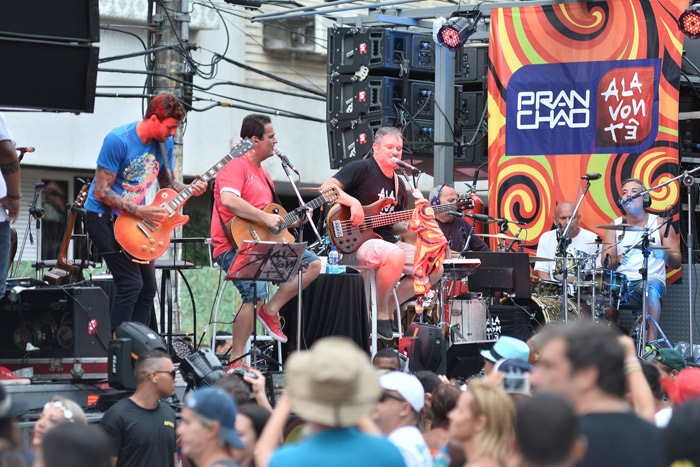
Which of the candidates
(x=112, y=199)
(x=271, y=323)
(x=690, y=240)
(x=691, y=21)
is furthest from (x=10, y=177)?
(x=691, y=21)

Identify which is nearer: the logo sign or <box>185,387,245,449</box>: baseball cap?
<box>185,387,245,449</box>: baseball cap

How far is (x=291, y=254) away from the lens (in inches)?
312

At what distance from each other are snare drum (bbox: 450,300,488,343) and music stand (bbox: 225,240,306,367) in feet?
10.1

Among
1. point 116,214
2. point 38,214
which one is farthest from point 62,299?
point 38,214

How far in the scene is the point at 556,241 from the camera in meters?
12.3

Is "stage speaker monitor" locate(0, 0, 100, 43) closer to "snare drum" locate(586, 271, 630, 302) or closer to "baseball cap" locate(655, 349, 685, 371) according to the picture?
"baseball cap" locate(655, 349, 685, 371)

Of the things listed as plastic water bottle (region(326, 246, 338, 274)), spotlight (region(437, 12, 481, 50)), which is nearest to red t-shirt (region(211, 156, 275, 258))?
plastic water bottle (region(326, 246, 338, 274))

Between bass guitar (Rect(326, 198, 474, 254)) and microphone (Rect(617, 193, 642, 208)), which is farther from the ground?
microphone (Rect(617, 193, 642, 208))

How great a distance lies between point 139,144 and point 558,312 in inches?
214

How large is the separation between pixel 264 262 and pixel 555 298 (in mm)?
4871

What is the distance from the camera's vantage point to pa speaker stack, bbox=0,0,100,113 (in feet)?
21.9

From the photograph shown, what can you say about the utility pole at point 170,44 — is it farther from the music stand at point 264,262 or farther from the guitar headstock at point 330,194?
the music stand at point 264,262

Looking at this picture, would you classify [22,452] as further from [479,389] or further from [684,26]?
[684,26]

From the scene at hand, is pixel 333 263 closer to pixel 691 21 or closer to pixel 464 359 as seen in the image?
pixel 464 359
